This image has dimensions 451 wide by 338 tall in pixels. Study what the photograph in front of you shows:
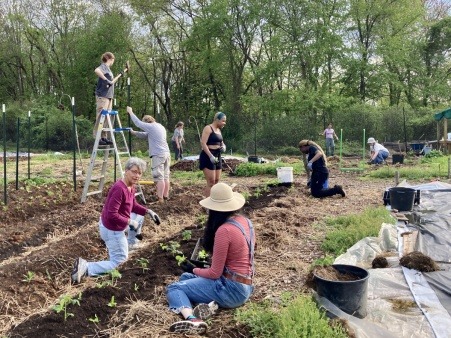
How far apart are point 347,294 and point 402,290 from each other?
0.83 metres

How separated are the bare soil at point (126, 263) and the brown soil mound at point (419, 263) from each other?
945 millimetres

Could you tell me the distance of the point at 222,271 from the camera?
11.7 feet

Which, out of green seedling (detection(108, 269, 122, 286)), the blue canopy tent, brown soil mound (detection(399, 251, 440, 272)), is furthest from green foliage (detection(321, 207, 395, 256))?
the blue canopy tent

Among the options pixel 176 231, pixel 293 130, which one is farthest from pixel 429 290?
pixel 293 130

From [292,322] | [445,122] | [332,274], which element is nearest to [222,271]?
[292,322]

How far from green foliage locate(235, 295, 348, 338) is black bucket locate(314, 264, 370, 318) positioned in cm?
16

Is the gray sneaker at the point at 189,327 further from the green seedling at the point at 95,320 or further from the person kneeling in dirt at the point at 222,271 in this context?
the green seedling at the point at 95,320

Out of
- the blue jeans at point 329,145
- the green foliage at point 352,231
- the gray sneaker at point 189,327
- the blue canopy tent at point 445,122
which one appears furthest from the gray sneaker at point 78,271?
the blue jeans at point 329,145

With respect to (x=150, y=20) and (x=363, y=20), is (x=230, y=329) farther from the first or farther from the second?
(x=150, y=20)

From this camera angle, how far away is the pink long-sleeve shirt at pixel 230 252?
11.5ft

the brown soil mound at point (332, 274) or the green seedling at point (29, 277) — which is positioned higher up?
the brown soil mound at point (332, 274)

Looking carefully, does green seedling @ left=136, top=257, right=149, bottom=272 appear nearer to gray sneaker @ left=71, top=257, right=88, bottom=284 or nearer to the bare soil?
the bare soil

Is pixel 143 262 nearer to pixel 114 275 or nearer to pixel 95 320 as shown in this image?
pixel 114 275

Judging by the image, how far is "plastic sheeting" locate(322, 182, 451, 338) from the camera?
134 inches
